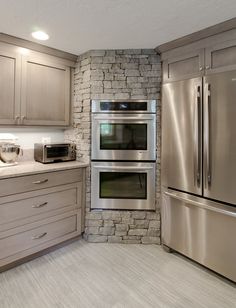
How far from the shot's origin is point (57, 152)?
9.32 feet

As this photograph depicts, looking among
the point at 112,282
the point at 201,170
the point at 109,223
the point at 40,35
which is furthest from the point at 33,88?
the point at 112,282

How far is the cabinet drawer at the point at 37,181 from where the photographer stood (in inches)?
84.9

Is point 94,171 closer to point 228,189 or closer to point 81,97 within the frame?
point 81,97

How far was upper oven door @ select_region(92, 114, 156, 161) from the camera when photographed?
2.70 metres

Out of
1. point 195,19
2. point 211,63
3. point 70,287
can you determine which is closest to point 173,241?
point 70,287

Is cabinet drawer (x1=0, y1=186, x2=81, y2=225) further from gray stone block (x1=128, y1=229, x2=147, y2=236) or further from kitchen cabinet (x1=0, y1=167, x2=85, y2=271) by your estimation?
gray stone block (x1=128, y1=229, x2=147, y2=236)

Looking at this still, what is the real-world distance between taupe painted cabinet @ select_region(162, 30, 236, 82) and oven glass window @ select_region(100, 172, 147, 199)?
120 centimetres

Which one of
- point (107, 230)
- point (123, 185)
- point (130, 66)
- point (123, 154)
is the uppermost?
point (130, 66)

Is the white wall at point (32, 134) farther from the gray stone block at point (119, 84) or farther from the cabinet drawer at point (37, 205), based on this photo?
the gray stone block at point (119, 84)

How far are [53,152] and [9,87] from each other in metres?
0.87

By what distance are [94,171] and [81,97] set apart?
3.13 ft

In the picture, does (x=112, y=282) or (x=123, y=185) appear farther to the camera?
(x=123, y=185)

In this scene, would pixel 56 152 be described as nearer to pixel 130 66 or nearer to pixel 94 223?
pixel 94 223

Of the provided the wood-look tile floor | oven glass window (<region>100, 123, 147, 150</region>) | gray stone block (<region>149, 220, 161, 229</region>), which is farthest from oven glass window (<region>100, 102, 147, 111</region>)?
the wood-look tile floor
